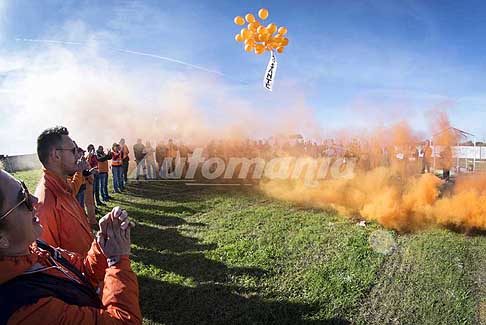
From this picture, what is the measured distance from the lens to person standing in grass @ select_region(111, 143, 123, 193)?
44.9 ft

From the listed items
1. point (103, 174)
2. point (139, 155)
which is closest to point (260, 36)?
point (103, 174)

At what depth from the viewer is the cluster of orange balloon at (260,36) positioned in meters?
6.84

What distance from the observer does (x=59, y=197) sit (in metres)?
3.10

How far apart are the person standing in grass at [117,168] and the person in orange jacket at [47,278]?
12.5 m

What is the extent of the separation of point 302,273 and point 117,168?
10.4 metres

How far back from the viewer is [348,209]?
32.6 feet

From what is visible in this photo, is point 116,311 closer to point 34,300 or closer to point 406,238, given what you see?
point 34,300

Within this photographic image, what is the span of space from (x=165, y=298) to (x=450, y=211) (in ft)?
23.7

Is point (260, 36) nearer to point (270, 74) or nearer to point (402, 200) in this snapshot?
point (270, 74)

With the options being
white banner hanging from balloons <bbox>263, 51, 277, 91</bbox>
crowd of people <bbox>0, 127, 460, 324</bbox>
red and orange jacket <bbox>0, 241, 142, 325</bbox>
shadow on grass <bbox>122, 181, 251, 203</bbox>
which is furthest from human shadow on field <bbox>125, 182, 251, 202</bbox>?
red and orange jacket <bbox>0, 241, 142, 325</bbox>

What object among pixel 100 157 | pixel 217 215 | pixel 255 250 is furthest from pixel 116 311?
pixel 100 157

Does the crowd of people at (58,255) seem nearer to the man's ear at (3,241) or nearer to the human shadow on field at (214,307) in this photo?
the man's ear at (3,241)

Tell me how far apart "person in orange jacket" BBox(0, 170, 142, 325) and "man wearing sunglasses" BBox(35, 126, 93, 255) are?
118cm

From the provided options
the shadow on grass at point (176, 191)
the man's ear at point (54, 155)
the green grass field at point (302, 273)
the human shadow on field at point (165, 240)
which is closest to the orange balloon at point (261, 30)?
the green grass field at point (302, 273)
